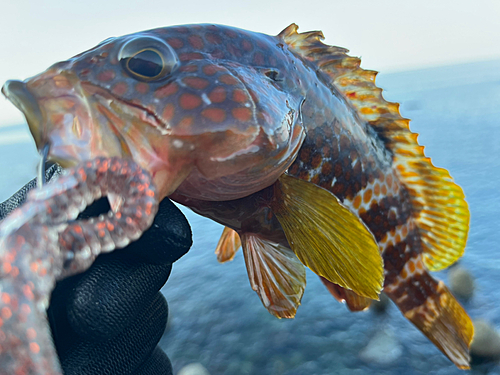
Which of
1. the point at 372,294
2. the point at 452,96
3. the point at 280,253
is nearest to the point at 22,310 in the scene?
the point at 372,294

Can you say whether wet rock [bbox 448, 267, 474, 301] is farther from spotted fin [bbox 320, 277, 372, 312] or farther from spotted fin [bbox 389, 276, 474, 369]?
spotted fin [bbox 320, 277, 372, 312]

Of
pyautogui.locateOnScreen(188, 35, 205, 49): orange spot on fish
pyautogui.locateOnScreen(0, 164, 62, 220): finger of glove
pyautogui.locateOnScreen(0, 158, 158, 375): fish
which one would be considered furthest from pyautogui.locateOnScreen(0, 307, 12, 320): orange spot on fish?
pyautogui.locateOnScreen(0, 164, 62, 220): finger of glove

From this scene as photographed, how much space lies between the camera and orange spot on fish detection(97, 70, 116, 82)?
2.41ft

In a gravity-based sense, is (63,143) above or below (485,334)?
above

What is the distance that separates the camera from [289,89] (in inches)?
39.3

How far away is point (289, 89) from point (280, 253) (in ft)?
2.23

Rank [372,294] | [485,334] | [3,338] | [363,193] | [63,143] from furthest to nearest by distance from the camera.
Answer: [485,334] < [363,193] < [372,294] < [63,143] < [3,338]

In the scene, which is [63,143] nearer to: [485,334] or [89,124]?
[89,124]

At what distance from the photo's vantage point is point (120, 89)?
28.7 inches

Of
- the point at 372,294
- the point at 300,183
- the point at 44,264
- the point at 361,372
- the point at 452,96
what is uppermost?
the point at 44,264

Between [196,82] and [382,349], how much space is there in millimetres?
1286

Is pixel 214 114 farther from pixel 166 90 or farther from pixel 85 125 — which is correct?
pixel 85 125

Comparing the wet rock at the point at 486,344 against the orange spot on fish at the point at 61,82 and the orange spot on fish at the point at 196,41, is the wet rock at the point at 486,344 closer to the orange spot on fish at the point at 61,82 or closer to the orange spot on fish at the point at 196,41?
the orange spot on fish at the point at 196,41

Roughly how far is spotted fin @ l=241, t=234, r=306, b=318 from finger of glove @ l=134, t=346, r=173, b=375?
45 cm
